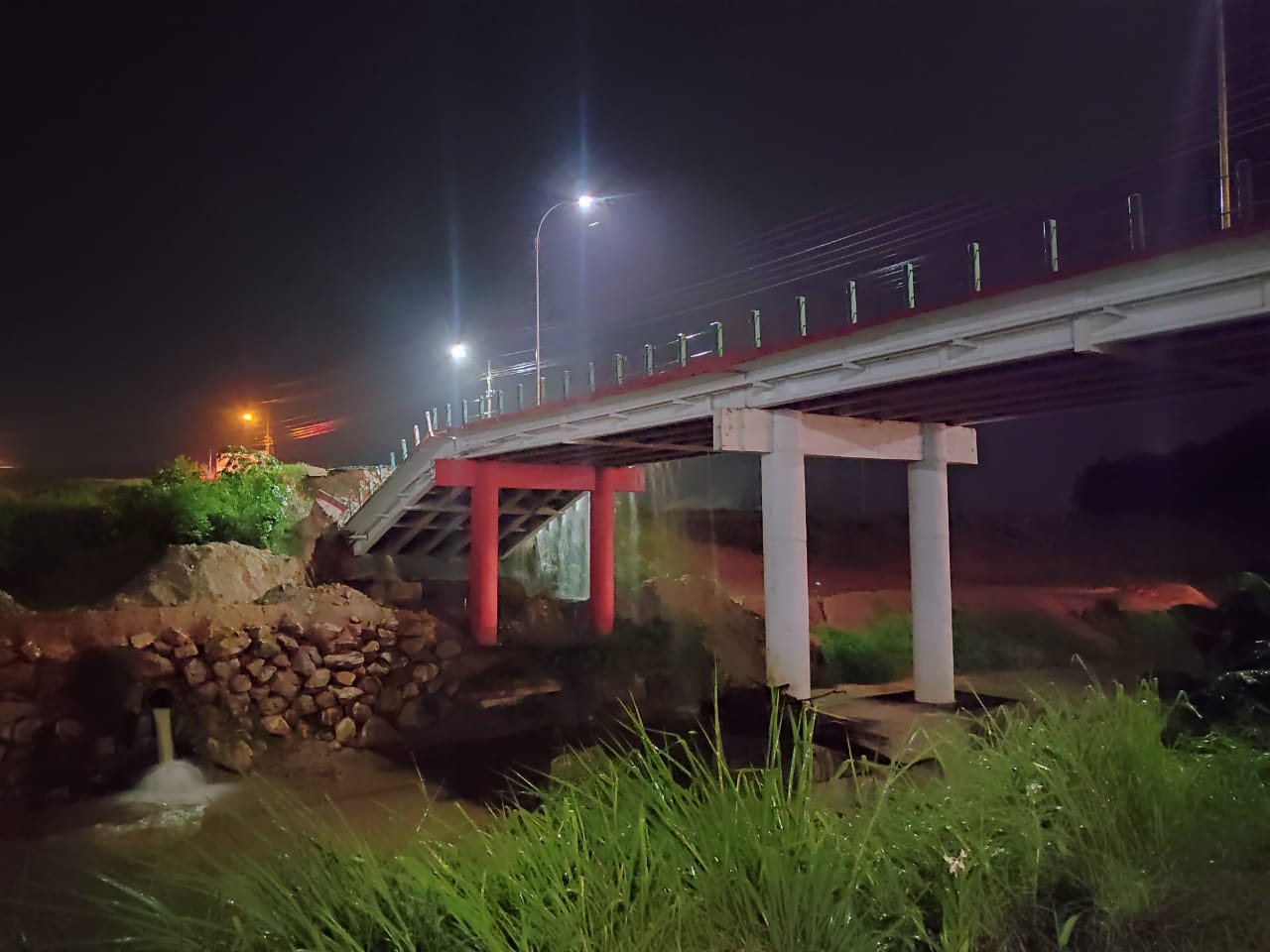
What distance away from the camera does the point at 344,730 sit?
18266 millimetres

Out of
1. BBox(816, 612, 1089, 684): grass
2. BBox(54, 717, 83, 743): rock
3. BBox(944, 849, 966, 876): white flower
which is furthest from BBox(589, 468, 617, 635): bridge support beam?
BBox(944, 849, 966, 876): white flower

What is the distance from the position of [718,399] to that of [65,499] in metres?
21.9

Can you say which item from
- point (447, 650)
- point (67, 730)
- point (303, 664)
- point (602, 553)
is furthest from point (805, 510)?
point (67, 730)

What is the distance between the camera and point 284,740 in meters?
17.5

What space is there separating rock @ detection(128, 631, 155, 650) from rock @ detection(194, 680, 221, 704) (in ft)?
4.33

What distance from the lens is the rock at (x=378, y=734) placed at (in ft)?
60.7

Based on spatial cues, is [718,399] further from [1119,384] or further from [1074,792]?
[1074,792]

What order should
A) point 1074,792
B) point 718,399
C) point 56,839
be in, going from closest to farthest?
point 1074,792, point 56,839, point 718,399

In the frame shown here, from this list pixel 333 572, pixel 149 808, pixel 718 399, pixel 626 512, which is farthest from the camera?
pixel 626 512

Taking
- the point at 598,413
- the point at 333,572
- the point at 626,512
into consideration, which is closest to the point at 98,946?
the point at 598,413

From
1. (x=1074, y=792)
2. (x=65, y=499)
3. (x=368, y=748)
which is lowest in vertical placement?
(x=368, y=748)

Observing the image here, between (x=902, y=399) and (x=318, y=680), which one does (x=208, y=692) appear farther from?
(x=902, y=399)

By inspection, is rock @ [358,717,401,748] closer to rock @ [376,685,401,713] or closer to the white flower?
rock @ [376,685,401,713]

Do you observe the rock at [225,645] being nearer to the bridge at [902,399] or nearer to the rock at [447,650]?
the rock at [447,650]
